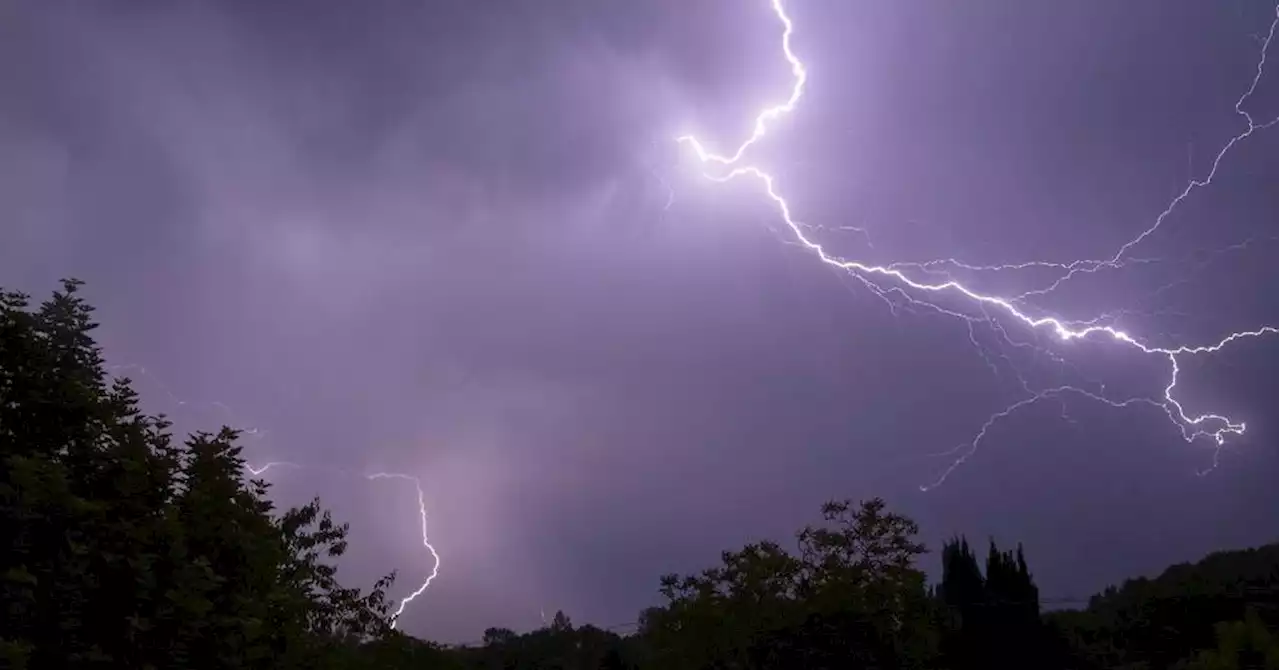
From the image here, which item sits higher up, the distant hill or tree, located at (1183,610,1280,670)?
the distant hill

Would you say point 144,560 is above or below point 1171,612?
below

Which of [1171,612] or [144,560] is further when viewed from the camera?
[1171,612]

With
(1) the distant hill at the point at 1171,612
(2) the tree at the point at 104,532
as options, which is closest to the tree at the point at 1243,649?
(1) the distant hill at the point at 1171,612

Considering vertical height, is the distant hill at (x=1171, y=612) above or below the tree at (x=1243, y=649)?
above

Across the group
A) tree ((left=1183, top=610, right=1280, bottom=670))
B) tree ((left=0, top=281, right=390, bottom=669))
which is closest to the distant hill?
tree ((left=1183, top=610, right=1280, bottom=670))

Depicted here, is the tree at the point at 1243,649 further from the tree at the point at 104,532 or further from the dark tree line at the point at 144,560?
the tree at the point at 104,532

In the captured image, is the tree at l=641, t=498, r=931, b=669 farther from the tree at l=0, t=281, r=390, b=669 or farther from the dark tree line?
the tree at l=0, t=281, r=390, b=669

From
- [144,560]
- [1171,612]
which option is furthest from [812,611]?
[144,560]

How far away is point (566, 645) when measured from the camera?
36.4 meters

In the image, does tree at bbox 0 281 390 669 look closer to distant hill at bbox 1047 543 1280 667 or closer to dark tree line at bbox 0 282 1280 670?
dark tree line at bbox 0 282 1280 670

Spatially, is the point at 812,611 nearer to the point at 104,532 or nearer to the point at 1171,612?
the point at 1171,612

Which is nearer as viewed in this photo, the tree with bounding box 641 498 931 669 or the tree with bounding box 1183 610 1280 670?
the tree with bounding box 1183 610 1280 670

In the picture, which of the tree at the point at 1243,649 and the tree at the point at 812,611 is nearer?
the tree at the point at 1243,649

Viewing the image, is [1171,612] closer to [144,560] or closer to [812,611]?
[812,611]
